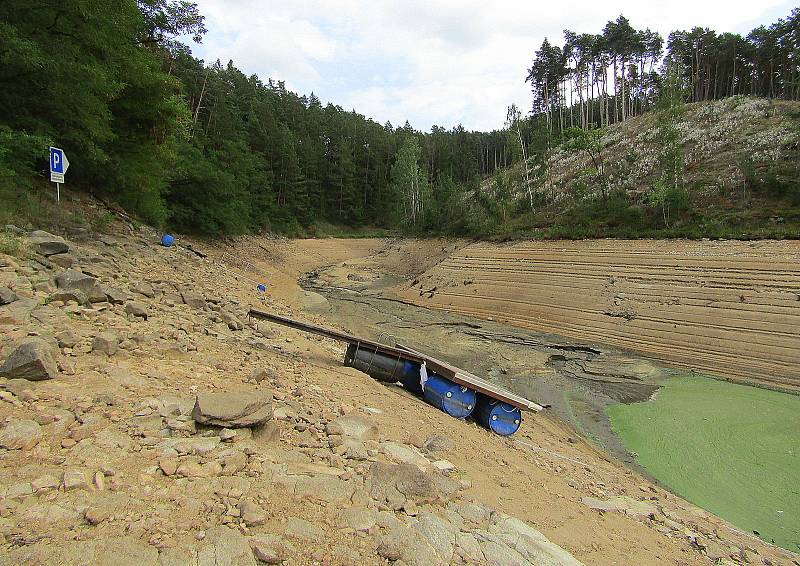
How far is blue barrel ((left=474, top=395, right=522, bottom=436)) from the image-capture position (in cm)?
697

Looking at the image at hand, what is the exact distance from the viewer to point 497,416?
7.00 metres

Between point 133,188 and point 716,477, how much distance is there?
18.6 m

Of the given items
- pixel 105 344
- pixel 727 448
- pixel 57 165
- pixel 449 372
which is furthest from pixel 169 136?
pixel 727 448

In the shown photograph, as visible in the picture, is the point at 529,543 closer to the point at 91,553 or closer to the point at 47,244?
the point at 91,553

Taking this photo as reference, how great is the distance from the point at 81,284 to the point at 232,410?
168 inches

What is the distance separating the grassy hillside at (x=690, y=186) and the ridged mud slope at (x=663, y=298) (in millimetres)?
3422

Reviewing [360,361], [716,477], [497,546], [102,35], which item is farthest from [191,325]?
[716,477]

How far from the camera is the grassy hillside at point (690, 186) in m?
22.5

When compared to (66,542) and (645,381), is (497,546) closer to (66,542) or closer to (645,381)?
(66,542)

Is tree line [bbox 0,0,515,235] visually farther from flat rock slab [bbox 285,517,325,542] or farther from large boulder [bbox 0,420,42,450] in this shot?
flat rock slab [bbox 285,517,325,542]

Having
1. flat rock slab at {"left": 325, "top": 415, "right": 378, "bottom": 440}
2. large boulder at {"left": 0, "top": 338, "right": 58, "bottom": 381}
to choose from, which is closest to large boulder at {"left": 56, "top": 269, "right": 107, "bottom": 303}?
large boulder at {"left": 0, "top": 338, "right": 58, "bottom": 381}

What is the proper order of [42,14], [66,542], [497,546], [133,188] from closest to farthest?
[66,542], [497,546], [42,14], [133,188]

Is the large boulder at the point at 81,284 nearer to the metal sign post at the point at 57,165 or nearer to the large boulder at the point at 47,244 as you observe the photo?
the large boulder at the point at 47,244

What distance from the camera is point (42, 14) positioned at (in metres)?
9.73
